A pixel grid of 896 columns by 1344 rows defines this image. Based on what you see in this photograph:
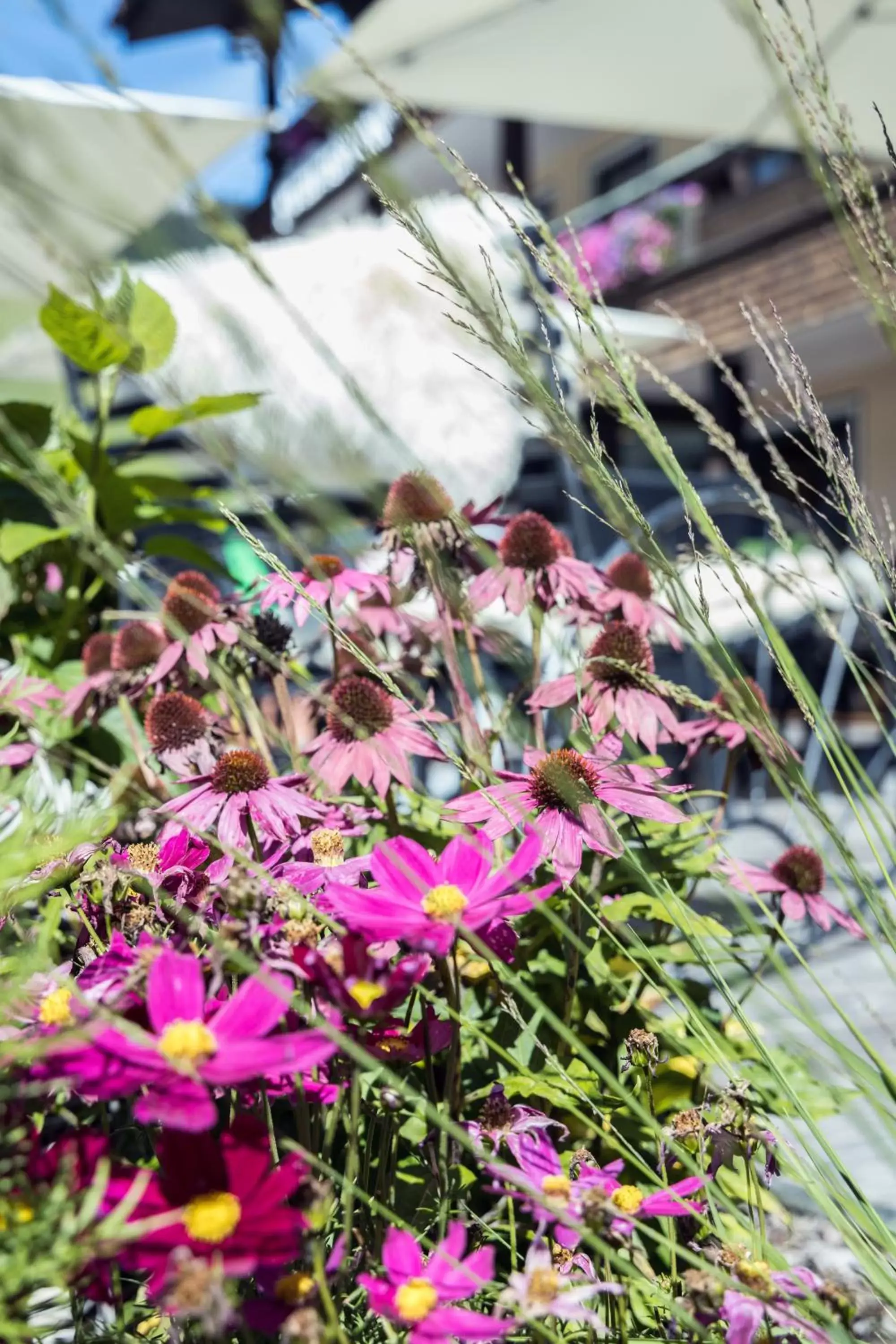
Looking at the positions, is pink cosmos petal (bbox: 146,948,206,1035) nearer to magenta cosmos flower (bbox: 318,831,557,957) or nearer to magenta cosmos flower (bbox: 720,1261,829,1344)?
magenta cosmos flower (bbox: 318,831,557,957)

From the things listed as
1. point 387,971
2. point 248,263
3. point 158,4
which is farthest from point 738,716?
point 158,4

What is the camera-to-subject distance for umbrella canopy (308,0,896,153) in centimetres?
412

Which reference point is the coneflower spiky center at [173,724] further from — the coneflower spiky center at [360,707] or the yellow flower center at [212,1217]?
the yellow flower center at [212,1217]

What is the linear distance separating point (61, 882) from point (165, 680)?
368mm

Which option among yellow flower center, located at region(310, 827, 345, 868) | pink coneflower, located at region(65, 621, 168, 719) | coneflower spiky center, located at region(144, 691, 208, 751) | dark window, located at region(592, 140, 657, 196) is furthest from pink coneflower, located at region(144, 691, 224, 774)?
Answer: dark window, located at region(592, 140, 657, 196)

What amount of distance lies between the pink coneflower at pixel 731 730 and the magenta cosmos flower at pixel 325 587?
31 cm

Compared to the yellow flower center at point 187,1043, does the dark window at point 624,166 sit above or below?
above

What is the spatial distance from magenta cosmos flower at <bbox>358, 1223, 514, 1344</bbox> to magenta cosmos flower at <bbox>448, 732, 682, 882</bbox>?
0.62 ft

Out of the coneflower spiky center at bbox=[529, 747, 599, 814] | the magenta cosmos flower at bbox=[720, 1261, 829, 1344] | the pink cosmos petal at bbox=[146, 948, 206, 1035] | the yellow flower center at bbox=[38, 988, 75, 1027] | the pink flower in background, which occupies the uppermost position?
the pink flower in background

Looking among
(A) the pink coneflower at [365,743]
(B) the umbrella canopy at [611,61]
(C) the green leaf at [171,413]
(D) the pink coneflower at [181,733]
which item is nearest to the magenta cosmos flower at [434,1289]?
(A) the pink coneflower at [365,743]

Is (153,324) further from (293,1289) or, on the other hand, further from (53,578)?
(293,1289)

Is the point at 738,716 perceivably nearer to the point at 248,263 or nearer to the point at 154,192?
the point at 248,263

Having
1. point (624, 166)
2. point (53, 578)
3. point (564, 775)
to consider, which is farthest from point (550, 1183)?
point (624, 166)

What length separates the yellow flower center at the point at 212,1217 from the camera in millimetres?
450
